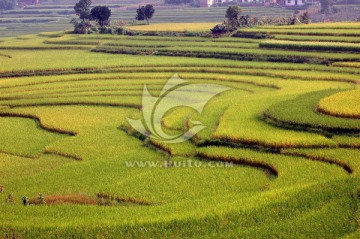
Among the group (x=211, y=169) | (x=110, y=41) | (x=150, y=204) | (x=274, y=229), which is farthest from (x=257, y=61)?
(x=274, y=229)

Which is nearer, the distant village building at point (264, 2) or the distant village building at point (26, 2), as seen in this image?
the distant village building at point (264, 2)

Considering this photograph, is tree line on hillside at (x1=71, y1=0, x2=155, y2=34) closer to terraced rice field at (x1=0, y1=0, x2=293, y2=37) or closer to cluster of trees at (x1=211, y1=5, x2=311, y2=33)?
cluster of trees at (x1=211, y1=5, x2=311, y2=33)

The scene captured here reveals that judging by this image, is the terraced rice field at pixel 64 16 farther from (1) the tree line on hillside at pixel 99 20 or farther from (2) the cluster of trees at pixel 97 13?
(2) the cluster of trees at pixel 97 13

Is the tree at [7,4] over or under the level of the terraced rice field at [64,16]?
over

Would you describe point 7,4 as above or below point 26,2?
below

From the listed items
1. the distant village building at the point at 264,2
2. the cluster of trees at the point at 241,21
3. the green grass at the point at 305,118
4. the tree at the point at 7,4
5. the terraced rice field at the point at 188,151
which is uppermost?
the tree at the point at 7,4

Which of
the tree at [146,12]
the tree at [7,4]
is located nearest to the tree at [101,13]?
the tree at [146,12]

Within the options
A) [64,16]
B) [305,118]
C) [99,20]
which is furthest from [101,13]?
[305,118]

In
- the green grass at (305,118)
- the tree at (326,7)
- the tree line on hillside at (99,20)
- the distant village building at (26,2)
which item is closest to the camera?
the green grass at (305,118)

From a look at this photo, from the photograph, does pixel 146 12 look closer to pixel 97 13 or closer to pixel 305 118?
pixel 97 13

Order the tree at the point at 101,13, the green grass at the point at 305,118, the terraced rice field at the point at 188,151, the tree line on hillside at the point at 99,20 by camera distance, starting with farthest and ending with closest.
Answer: the tree at the point at 101,13, the tree line on hillside at the point at 99,20, the green grass at the point at 305,118, the terraced rice field at the point at 188,151
